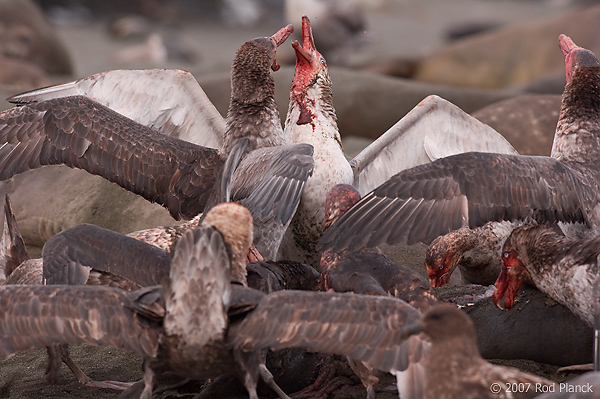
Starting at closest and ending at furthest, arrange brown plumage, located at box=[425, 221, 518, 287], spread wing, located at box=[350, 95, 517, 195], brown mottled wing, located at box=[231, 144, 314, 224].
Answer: brown mottled wing, located at box=[231, 144, 314, 224] → brown plumage, located at box=[425, 221, 518, 287] → spread wing, located at box=[350, 95, 517, 195]

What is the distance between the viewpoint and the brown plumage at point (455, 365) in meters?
3.29

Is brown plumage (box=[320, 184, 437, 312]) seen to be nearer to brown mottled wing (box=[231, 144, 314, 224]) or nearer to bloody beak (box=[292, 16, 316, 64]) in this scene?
brown mottled wing (box=[231, 144, 314, 224])

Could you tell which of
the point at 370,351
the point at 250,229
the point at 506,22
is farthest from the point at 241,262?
the point at 506,22

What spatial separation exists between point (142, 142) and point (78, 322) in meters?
2.54

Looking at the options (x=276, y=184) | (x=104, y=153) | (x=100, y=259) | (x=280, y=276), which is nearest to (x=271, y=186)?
(x=276, y=184)

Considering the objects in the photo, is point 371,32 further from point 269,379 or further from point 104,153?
point 269,379

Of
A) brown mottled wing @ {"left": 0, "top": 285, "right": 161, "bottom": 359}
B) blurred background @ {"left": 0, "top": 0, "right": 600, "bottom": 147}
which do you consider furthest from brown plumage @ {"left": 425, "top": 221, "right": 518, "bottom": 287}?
blurred background @ {"left": 0, "top": 0, "right": 600, "bottom": 147}

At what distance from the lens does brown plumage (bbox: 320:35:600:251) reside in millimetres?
4660

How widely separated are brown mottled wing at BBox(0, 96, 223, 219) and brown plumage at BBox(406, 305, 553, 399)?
3014 millimetres

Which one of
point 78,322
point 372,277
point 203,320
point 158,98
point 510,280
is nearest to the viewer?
point 203,320

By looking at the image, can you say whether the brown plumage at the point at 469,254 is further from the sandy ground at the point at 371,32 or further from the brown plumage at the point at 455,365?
the sandy ground at the point at 371,32

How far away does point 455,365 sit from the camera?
3.31 meters

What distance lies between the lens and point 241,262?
4.16m

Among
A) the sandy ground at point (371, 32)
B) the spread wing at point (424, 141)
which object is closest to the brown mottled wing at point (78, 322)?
the spread wing at point (424, 141)
